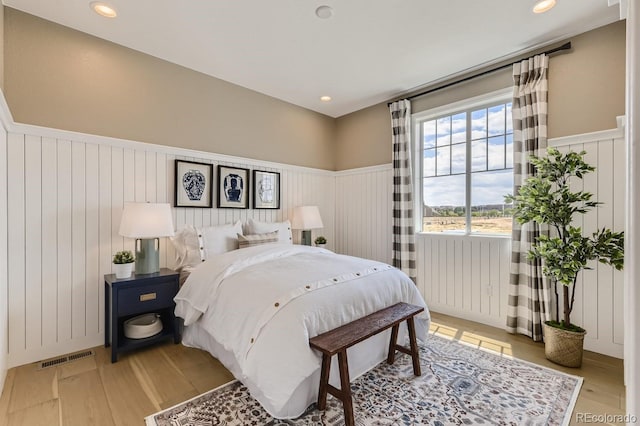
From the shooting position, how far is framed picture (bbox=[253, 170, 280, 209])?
3.77 meters

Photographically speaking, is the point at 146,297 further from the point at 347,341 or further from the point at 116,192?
the point at 347,341

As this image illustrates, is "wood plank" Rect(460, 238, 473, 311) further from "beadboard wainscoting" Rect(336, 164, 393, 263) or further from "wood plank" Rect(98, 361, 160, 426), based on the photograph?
"wood plank" Rect(98, 361, 160, 426)

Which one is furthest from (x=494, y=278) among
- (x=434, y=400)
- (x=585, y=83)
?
(x=585, y=83)

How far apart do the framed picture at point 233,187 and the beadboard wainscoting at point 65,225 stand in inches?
22.9

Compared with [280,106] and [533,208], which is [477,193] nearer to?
[533,208]

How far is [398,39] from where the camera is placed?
270cm

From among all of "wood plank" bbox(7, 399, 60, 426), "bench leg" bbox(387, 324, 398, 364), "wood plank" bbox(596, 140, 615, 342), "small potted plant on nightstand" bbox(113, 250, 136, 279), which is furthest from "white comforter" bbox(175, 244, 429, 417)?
"wood plank" bbox(596, 140, 615, 342)

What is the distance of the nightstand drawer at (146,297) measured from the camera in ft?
7.90

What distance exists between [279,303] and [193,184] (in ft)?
6.63

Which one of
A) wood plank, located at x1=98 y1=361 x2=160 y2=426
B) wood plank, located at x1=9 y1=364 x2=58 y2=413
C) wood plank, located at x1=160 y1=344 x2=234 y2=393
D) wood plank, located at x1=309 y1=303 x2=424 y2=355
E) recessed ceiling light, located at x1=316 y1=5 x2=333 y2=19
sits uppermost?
recessed ceiling light, located at x1=316 y1=5 x2=333 y2=19

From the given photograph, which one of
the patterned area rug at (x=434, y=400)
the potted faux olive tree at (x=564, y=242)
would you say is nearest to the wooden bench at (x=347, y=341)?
the patterned area rug at (x=434, y=400)

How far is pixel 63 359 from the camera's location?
240 centimetres

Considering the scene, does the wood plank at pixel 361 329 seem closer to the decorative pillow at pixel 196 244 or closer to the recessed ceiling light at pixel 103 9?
the decorative pillow at pixel 196 244

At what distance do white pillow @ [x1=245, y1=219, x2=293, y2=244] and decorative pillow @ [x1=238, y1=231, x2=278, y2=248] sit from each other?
0.12m
